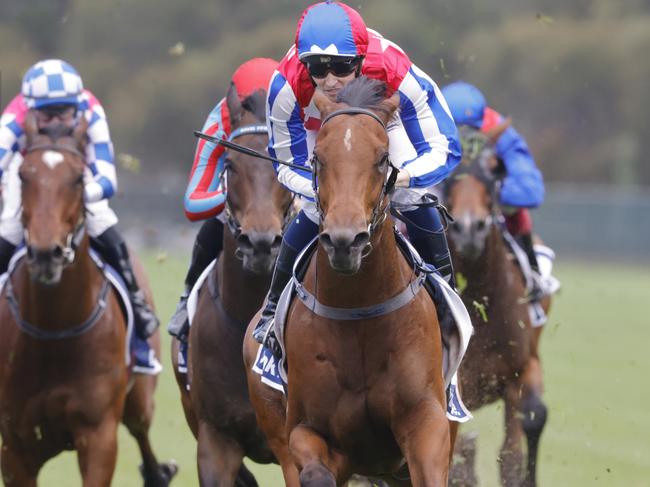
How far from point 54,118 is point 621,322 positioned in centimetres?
1393

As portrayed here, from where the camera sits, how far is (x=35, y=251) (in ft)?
20.4

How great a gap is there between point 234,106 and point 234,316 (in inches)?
41.8

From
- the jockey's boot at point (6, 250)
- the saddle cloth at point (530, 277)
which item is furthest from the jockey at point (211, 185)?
the saddle cloth at point (530, 277)

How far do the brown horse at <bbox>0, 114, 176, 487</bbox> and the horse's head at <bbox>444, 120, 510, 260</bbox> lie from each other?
2.29 metres

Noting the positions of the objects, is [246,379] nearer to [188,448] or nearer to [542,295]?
[542,295]

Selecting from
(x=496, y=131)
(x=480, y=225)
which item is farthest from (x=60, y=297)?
(x=496, y=131)

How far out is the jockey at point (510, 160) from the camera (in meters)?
8.72

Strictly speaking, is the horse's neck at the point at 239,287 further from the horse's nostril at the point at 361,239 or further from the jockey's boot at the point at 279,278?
the horse's nostril at the point at 361,239

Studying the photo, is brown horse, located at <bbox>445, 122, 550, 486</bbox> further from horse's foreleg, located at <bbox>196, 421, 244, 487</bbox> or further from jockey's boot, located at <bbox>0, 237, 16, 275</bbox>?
jockey's boot, located at <bbox>0, 237, 16, 275</bbox>

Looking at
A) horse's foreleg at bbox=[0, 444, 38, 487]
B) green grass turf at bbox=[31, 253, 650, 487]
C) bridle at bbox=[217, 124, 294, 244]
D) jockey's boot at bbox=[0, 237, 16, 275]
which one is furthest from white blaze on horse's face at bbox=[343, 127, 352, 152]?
green grass turf at bbox=[31, 253, 650, 487]

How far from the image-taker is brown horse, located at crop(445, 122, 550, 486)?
8094 millimetres

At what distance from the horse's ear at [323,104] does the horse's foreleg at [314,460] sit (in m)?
1.21

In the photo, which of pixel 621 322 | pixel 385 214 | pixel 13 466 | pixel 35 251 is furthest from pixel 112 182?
pixel 621 322

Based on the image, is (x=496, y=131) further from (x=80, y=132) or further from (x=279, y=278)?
(x=279, y=278)
